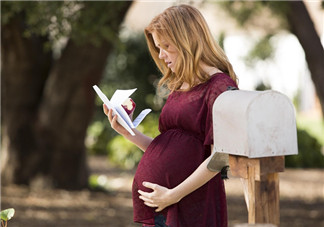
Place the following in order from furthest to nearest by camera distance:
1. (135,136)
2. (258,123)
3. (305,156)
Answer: (305,156) → (135,136) → (258,123)

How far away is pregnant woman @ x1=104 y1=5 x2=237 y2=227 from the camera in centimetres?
279

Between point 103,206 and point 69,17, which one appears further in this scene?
point 103,206

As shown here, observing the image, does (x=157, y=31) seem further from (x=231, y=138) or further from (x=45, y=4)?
(x=45, y=4)

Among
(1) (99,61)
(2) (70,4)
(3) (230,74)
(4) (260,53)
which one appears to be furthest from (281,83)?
(3) (230,74)

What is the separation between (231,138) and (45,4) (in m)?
4.54

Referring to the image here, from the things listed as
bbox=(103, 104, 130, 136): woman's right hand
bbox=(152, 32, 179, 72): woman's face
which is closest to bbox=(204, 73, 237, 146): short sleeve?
bbox=(152, 32, 179, 72): woman's face

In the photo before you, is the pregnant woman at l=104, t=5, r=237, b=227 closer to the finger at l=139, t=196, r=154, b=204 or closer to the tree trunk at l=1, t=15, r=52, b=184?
the finger at l=139, t=196, r=154, b=204

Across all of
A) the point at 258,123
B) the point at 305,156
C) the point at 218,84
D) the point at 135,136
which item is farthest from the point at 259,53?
the point at 258,123

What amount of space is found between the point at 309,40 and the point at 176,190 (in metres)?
5.24

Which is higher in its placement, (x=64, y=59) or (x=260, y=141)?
(x=64, y=59)

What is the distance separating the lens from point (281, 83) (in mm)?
19109

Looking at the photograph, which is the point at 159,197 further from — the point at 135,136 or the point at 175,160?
the point at 135,136

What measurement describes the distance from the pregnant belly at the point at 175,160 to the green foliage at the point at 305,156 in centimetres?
1068

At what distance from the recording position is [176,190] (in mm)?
2785
